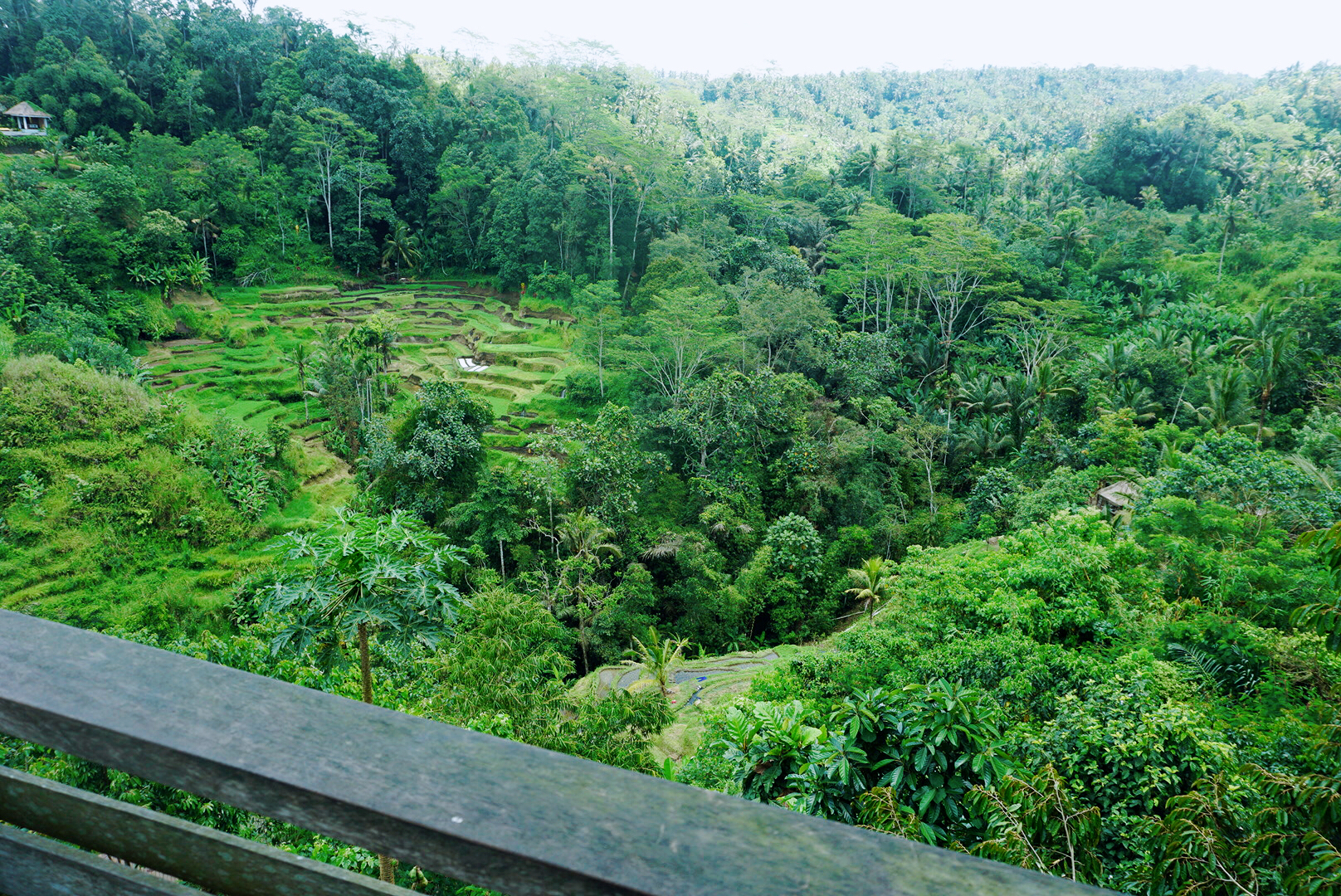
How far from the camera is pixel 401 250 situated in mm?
24219

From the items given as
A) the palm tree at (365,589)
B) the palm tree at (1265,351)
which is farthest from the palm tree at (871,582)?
the palm tree at (365,589)

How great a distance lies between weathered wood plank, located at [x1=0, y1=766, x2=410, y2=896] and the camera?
20.8 inches

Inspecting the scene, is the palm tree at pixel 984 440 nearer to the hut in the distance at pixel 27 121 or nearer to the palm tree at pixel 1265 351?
the palm tree at pixel 1265 351

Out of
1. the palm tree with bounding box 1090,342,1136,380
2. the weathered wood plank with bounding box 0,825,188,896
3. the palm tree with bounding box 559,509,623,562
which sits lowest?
the palm tree with bounding box 559,509,623,562

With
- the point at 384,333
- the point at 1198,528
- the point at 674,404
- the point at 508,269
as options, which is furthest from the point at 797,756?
the point at 508,269

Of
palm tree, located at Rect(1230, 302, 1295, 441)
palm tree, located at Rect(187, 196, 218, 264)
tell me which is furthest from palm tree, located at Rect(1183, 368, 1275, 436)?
palm tree, located at Rect(187, 196, 218, 264)

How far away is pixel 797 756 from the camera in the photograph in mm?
2762

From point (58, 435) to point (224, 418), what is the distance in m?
2.19

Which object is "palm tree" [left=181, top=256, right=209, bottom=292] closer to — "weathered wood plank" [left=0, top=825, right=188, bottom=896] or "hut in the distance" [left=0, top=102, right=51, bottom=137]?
"hut in the distance" [left=0, top=102, right=51, bottom=137]

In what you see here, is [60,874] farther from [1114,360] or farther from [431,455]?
[1114,360]

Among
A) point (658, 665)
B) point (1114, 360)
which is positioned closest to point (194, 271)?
point (658, 665)

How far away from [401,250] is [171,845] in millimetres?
25758

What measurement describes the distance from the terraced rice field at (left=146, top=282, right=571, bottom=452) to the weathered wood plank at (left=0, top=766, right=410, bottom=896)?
14301mm

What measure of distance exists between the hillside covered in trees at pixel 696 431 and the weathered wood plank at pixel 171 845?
49.9 inches
